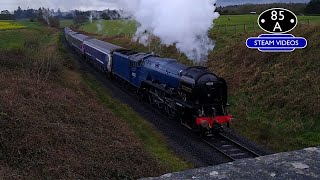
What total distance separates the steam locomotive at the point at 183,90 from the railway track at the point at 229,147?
44cm

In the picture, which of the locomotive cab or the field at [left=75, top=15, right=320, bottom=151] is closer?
the locomotive cab

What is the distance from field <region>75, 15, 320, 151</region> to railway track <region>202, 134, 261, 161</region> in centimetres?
149

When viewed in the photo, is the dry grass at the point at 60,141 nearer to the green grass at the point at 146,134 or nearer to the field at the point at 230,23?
the green grass at the point at 146,134

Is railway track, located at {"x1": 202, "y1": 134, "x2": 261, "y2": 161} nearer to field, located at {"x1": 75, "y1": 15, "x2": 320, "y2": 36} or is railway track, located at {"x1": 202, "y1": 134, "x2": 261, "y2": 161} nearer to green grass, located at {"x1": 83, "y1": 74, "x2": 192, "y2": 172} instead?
green grass, located at {"x1": 83, "y1": 74, "x2": 192, "y2": 172}

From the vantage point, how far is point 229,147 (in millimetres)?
15188

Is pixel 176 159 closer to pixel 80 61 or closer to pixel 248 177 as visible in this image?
pixel 248 177

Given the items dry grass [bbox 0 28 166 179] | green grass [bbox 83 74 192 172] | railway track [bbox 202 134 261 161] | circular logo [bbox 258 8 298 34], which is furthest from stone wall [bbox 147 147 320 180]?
circular logo [bbox 258 8 298 34]

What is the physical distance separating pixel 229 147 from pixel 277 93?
6264mm

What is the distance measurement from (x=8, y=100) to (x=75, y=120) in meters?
2.82

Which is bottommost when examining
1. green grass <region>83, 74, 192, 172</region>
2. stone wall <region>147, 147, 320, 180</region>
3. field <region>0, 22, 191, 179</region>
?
green grass <region>83, 74, 192, 172</region>

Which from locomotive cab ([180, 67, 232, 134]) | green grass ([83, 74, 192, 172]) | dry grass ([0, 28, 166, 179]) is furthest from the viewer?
locomotive cab ([180, 67, 232, 134])

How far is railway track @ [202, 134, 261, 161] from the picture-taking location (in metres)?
14.1

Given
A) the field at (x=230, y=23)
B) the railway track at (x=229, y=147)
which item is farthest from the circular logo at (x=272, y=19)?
the field at (x=230, y=23)

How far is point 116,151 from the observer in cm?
1274
